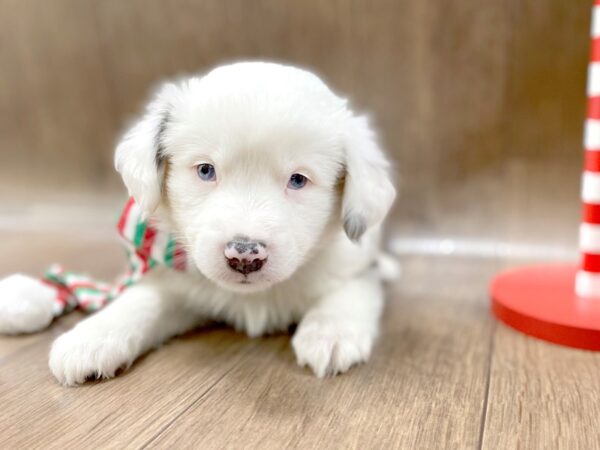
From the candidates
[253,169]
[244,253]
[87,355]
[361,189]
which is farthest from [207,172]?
[87,355]

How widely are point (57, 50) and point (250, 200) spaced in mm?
1893

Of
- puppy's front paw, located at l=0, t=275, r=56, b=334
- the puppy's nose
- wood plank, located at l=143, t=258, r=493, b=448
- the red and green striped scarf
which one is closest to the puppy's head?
the puppy's nose

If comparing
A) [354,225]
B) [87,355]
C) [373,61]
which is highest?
[373,61]

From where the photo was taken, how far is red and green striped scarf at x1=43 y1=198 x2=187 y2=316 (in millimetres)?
1523

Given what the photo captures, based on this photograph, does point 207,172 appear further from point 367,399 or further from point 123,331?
point 367,399

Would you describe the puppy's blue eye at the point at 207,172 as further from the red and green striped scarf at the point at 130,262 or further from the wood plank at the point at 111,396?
the wood plank at the point at 111,396

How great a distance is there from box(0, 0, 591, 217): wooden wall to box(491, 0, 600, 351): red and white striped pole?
0.68m

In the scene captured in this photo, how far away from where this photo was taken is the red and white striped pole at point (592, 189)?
56.4 inches

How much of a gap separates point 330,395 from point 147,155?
632 millimetres

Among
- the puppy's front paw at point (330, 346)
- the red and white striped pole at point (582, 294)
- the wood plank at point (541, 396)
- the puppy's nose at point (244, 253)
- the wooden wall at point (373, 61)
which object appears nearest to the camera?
the wood plank at point (541, 396)

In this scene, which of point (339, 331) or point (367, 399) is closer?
point (367, 399)

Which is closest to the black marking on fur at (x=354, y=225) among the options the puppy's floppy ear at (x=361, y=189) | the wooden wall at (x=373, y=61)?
the puppy's floppy ear at (x=361, y=189)

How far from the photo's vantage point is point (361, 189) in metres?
1.38

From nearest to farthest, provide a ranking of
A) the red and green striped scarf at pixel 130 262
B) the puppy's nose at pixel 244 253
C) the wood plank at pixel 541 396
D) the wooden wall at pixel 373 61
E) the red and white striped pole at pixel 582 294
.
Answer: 1. the wood plank at pixel 541 396
2. the puppy's nose at pixel 244 253
3. the red and white striped pole at pixel 582 294
4. the red and green striped scarf at pixel 130 262
5. the wooden wall at pixel 373 61
